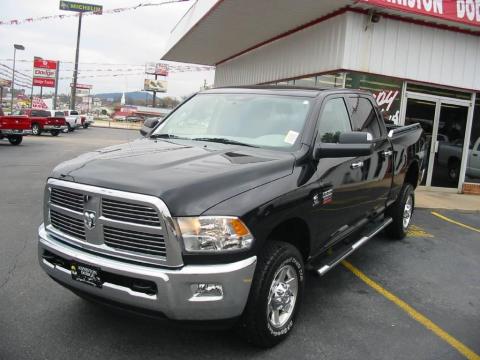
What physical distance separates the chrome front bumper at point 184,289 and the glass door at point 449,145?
10169 millimetres

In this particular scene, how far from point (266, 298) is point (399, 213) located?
3.94 m

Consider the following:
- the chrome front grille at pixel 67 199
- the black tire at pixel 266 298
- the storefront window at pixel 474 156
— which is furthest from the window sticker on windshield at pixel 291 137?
the storefront window at pixel 474 156

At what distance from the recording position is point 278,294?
3410 millimetres

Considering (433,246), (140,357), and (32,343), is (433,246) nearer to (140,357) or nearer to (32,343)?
(140,357)

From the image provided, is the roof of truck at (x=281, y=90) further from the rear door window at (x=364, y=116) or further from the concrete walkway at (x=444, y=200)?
the concrete walkway at (x=444, y=200)

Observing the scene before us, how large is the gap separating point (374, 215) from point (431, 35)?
6790mm

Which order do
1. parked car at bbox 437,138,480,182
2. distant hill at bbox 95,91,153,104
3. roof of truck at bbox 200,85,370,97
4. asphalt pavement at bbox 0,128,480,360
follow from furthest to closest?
1. distant hill at bbox 95,91,153,104
2. parked car at bbox 437,138,480,182
3. roof of truck at bbox 200,85,370,97
4. asphalt pavement at bbox 0,128,480,360

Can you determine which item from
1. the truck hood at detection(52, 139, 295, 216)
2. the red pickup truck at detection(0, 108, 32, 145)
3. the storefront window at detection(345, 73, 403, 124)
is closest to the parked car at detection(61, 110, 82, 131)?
the red pickup truck at detection(0, 108, 32, 145)

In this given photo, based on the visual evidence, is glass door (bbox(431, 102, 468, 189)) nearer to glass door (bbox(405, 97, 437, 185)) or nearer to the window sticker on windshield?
glass door (bbox(405, 97, 437, 185))

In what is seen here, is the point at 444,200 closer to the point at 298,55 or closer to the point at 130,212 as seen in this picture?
the point at 298,55

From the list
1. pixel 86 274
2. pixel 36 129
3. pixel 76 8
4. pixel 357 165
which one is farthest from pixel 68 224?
pixel 76 8

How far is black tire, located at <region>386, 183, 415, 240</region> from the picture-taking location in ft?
21.3

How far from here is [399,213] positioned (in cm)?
653

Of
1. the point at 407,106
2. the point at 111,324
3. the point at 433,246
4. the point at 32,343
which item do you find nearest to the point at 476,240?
the point at 433,246
